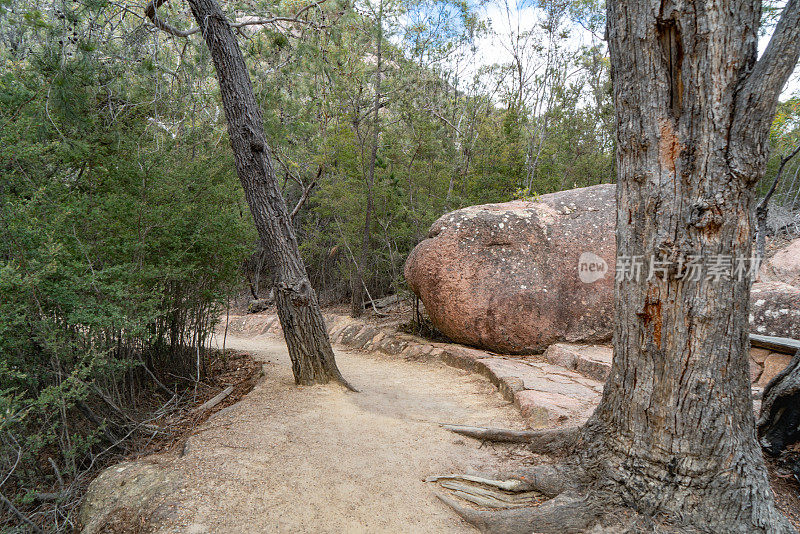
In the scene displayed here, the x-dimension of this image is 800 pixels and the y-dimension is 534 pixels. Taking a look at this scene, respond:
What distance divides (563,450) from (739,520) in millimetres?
842

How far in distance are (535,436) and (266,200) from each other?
118 inches

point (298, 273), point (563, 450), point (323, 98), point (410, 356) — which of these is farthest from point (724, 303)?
point (323, 98)

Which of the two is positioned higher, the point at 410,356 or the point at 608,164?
the point at 608,164

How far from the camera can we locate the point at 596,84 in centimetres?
1035

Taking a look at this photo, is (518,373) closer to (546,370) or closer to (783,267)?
(546,370)

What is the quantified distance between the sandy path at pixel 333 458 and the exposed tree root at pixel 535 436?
3.6 inches

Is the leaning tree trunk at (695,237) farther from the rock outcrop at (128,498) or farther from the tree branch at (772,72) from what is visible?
the rock outcrop at (128,498)

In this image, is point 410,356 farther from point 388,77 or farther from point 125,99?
point 388,77

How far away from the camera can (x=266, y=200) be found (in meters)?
4.08

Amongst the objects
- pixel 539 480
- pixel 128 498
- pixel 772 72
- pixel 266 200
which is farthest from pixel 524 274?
pixel 128 498

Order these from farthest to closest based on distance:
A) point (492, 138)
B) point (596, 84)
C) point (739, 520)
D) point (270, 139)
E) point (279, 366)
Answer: point (596, 84), point (492, 138), point (270, 139), point (279, 366), point (739, 520)

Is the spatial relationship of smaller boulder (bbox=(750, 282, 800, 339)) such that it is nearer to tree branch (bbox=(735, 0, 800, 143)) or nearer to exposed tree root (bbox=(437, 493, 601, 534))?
tree branch (bbox=(735, 0, 800, 143))

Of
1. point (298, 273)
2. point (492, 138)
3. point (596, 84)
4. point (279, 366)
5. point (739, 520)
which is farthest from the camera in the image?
point (596, 84)

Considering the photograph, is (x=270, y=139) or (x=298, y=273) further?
(x=270, y=139)
